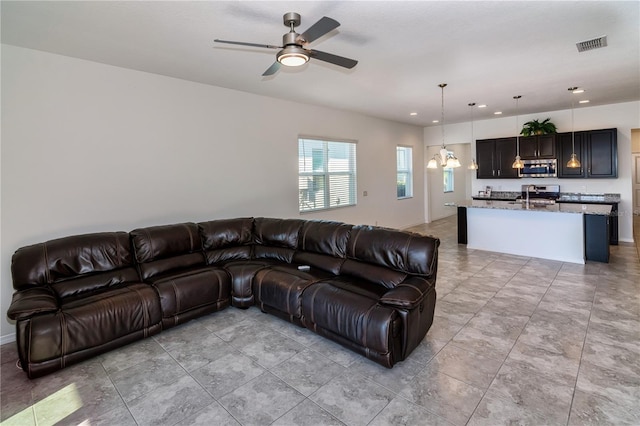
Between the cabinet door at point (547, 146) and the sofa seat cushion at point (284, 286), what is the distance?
635 centimetres

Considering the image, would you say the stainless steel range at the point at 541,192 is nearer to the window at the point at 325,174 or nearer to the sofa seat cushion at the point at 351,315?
the window at the point at 325,174

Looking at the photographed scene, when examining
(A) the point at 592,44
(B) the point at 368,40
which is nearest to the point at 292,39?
(B) the point at 368,40

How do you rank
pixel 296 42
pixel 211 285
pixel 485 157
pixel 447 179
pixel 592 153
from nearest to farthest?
pixel 296 42 < pixel 211 285 < pixel 592 153 < pixel 485 157 < pixel 447 179

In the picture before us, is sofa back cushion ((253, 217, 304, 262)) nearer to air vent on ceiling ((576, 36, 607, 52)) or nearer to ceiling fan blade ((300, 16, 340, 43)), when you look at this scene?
ceiling fan blade ((300, 16, 340, 43))

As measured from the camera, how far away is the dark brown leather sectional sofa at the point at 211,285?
8.24 feet

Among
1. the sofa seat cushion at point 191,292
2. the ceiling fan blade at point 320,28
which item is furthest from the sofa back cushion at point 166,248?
the ceiling fan blade at point 320,28

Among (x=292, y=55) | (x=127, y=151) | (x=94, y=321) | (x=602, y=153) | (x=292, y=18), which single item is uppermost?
(x=292, y=18)

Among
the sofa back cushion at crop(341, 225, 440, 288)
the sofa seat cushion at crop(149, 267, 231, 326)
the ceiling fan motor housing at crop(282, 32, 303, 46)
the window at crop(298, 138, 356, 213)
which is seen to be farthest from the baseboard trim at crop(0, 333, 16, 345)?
the window at crop(298, 138, 356, 213)

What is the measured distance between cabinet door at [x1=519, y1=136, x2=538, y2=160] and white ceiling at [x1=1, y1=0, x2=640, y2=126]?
2.12 meters

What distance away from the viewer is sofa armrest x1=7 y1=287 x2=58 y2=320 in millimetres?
2416

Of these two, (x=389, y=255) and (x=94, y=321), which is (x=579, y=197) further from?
(x=94, y=321)

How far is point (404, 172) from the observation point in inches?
341

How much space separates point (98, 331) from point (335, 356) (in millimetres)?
2039

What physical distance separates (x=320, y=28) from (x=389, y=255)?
2028 millimetres
